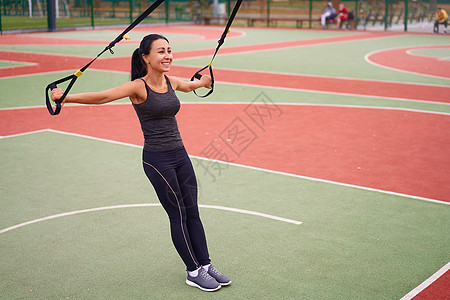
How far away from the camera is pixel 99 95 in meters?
4.76

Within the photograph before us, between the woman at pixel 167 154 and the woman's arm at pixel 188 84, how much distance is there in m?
0.06

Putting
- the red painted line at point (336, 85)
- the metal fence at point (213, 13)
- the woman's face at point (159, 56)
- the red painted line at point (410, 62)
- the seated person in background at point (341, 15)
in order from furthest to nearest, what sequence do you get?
the seated person in background at point (341, 15)
the metal fence at point (213, 13)
the red painted line at point (410, 62)
the red painted line at point (336, 85)
the woman's face at point (159, 56)

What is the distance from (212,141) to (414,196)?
3.84 metres

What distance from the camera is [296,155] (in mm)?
9656

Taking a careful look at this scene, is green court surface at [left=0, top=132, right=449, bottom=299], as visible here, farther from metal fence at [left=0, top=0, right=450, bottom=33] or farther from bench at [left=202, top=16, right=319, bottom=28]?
bench at [left=202, top=16, right=319, bottom=28]

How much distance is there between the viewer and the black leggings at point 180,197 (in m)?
5.09

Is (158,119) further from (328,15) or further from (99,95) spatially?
(328,15)

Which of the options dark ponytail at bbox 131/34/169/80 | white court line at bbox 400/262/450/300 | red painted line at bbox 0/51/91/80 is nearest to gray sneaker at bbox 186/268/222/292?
white court line at bbox 400/262/450/300

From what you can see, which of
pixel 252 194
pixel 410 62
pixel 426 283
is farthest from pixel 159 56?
pixel 410 62

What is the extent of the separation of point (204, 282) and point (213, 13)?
40.1m

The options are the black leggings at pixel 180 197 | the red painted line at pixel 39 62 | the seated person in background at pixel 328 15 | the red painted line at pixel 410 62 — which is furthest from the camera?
the seated person in background at pixel 328 15

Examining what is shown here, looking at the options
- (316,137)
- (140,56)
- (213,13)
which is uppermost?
(213,13)

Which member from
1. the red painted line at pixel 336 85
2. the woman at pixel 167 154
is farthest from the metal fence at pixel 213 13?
the woman at pixel 167 154

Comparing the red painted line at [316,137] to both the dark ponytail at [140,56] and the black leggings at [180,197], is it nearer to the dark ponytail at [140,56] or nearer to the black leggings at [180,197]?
the black leggings at [180,197]
